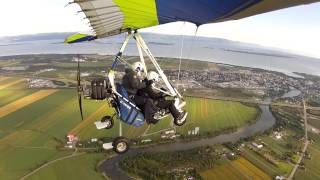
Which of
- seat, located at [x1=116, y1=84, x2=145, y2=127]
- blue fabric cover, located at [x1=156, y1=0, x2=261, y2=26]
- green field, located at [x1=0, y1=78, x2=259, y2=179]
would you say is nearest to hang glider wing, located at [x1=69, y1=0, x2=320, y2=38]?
blue fabric cover, located at [x1=156, y1=0, x2=261, y2=26]

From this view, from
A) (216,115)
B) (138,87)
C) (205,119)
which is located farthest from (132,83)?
(216,115)

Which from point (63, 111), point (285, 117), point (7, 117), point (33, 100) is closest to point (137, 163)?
point (63, 111)

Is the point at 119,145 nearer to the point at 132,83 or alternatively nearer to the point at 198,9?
the point at 132,83

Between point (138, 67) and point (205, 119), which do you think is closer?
point (138, 67)

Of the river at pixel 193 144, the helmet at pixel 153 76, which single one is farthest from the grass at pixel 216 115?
the helmet at pixel 153 76

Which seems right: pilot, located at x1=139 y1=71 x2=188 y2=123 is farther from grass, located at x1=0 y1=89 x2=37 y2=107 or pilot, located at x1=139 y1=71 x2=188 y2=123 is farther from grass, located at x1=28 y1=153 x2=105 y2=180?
grass, located at x1=0 y1=89 x2=37 y2=107

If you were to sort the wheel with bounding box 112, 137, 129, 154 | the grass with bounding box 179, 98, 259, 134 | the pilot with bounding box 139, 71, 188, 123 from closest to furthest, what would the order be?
the pilot with bounding box 139, 71, 188, 123 → the wheel with bounding box 112, 137, 129, 154 → the grass with bounding box 179, 98, 259, 134

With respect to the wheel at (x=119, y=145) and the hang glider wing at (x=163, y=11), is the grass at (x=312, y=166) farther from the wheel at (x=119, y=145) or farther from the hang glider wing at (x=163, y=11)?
the hang glider wing at (x=163, y=11)
